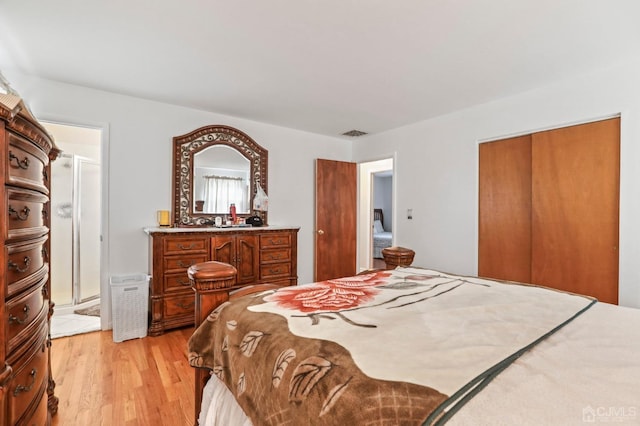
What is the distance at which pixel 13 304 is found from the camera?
1.06m

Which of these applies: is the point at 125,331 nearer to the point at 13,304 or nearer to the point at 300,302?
the point at 13,304

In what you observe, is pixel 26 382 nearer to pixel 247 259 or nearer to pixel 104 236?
pixel 104 236

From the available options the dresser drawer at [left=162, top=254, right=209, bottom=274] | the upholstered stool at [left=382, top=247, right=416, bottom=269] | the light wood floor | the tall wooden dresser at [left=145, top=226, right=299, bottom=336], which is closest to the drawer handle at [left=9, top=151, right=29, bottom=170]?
the light wood floor

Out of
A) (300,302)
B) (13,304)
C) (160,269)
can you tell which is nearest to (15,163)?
(13,304)

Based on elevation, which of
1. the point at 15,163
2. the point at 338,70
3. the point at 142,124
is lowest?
the point at 15,163

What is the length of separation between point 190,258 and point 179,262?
0.11 meters

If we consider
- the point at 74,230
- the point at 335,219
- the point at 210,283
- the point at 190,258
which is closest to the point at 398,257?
the point at 210,283

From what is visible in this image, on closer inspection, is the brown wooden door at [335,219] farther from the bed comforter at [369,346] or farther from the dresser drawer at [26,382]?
the dresser drawer at [26,382]

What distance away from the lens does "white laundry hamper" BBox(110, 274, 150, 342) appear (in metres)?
2.86

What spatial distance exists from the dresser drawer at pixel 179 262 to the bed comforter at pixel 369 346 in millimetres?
2093

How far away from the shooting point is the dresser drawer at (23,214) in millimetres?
1036

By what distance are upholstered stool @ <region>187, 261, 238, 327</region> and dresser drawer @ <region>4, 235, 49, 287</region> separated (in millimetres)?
551

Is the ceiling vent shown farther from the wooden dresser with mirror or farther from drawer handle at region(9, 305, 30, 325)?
drawer handle at region(9, 305, 30, 325)

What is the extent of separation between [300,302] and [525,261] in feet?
9.57
